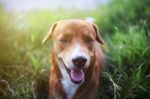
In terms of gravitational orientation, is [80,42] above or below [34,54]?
above

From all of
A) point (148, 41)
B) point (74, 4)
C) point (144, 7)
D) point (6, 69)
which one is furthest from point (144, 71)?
point (74, 4)

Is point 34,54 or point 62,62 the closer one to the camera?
point 62,62

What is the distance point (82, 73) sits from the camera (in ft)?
16.4

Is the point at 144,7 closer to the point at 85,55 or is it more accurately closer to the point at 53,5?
the point at 53,5

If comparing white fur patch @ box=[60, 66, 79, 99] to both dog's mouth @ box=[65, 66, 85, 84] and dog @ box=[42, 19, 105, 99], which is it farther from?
dog's mouth @ box=[65, 66, 85, 84]

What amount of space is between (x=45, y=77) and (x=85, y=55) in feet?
3.04

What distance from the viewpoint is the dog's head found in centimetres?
487

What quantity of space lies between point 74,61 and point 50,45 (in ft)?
5.81

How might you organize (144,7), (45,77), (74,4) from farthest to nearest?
1. (74,4)
2. (144,7)
3. (45,77)

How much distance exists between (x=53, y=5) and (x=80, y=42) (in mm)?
3229

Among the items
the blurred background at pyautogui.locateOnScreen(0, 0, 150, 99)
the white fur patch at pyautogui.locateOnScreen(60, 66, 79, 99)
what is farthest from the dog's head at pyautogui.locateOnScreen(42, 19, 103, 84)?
the blurred background at pyautogui.locateOnScreen(0, 0, 150, 99)

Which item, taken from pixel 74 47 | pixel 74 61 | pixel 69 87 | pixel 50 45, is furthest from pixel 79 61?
pixel 50 45

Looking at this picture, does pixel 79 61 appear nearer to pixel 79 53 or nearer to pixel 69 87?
pixel 79 53

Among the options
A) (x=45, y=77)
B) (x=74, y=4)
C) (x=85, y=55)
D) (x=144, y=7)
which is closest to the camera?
(x=85, y=55)
